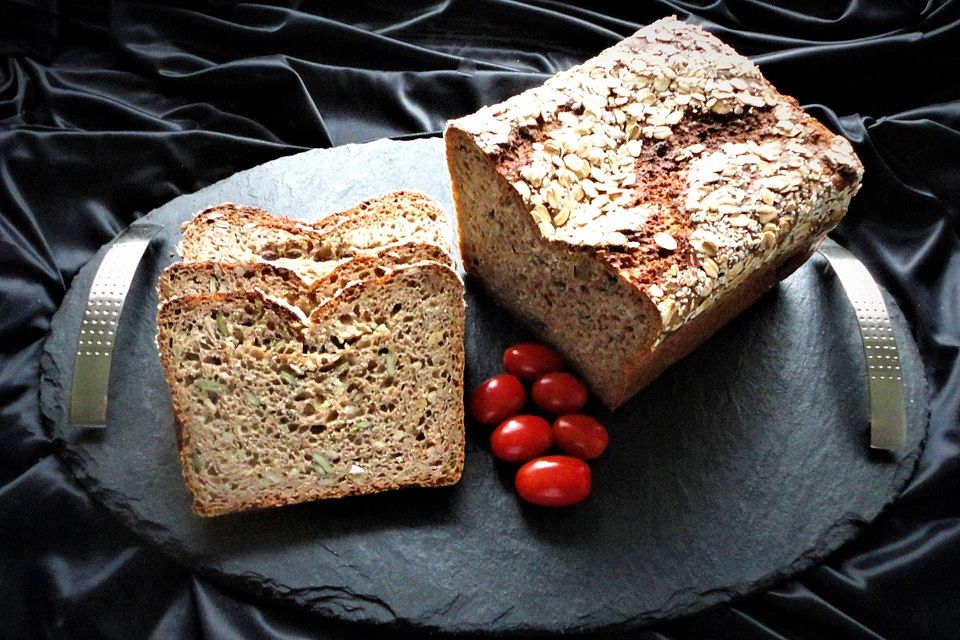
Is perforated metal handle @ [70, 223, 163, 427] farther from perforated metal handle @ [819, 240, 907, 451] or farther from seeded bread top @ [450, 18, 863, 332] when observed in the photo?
perforated metal handle @ [819, 240, 907, 451]

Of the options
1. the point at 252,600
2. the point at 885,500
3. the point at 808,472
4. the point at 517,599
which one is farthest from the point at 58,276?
the point at 885,500

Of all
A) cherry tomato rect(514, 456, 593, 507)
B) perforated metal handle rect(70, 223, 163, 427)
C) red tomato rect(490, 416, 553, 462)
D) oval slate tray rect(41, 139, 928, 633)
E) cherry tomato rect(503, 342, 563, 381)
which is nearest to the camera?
oval slate tray rect(41, 139, 928, 633)

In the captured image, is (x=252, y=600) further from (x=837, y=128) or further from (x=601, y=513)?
(x=837, y=128)

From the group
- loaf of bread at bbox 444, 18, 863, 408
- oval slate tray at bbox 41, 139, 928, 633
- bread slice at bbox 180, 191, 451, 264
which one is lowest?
oval slate tray at bbox 41, 139, 928, 633

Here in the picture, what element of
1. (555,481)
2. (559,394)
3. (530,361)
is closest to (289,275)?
(530,361)

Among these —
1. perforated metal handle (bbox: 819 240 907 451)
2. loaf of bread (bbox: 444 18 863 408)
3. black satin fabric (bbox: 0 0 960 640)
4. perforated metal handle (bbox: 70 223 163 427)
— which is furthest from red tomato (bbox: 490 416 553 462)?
perforated metal handle (bbox: 70 223 163 427)

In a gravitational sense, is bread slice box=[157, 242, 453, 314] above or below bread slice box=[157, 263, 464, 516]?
above

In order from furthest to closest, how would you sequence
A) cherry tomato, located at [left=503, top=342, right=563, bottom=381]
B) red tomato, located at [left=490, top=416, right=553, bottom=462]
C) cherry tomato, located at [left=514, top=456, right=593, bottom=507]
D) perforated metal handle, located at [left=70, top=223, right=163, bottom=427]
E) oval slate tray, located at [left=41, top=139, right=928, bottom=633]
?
1. cherry tomato, located at [left=503, top=342, right=563, bottom=381]
2. perforated metal handle, located at [left=70, top=223, right=163, bottom=427]
3. red tomato, located at [left=490, top=416, right=553, bottom=462]
4. cherry tomato, located at [left=514, top=456, right=593, bottom=507]
5. oval slate tray, located at [left=41, top=139, right=928, bottom=633]

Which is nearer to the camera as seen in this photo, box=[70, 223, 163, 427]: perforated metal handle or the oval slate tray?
the oval slate tray
